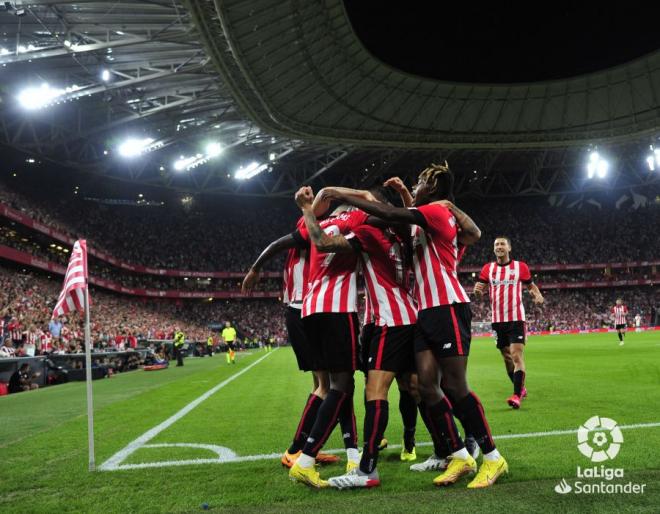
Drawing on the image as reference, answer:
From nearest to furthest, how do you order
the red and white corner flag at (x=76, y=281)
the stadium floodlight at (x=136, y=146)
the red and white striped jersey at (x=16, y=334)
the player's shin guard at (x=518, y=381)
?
1. the red and white corner flag at (x=76, y=281)
2. the player's shin guard at (x=518, y=381)
3. the red and white striped jersey at (x=16, y=334)
4. the stadium floodlight at (x=136, y=146)

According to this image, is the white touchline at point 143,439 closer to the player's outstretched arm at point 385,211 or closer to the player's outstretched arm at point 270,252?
the player's outstretched arm at point 270,252

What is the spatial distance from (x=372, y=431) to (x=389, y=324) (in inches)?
30.7

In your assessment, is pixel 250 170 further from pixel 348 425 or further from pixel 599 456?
pixel 599 456

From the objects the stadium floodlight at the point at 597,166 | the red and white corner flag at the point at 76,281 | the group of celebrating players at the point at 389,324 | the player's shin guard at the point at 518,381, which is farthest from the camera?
the stadium floodlight at the point at 597,166

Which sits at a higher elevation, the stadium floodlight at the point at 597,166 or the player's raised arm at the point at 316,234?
the stadium floodlight at the point at 597,166

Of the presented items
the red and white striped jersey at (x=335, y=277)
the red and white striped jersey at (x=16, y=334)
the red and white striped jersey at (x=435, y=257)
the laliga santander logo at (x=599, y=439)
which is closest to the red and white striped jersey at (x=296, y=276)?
the red and white striped jersey at (x=335, y=277)

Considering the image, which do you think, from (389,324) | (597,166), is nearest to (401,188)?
(389,324)

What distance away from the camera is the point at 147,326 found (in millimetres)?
42156

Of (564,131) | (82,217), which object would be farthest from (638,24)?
(82,217)

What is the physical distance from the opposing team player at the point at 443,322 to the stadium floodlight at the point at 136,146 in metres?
34.7

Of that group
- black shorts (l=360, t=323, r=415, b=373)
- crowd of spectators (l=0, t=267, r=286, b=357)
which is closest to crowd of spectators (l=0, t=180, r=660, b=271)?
crowd of spectators (l=0, t=267, r=286, b=357)

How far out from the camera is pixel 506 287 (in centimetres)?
815

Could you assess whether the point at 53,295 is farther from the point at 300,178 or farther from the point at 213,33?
the point at 300,178

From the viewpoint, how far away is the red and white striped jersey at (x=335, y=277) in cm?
436
